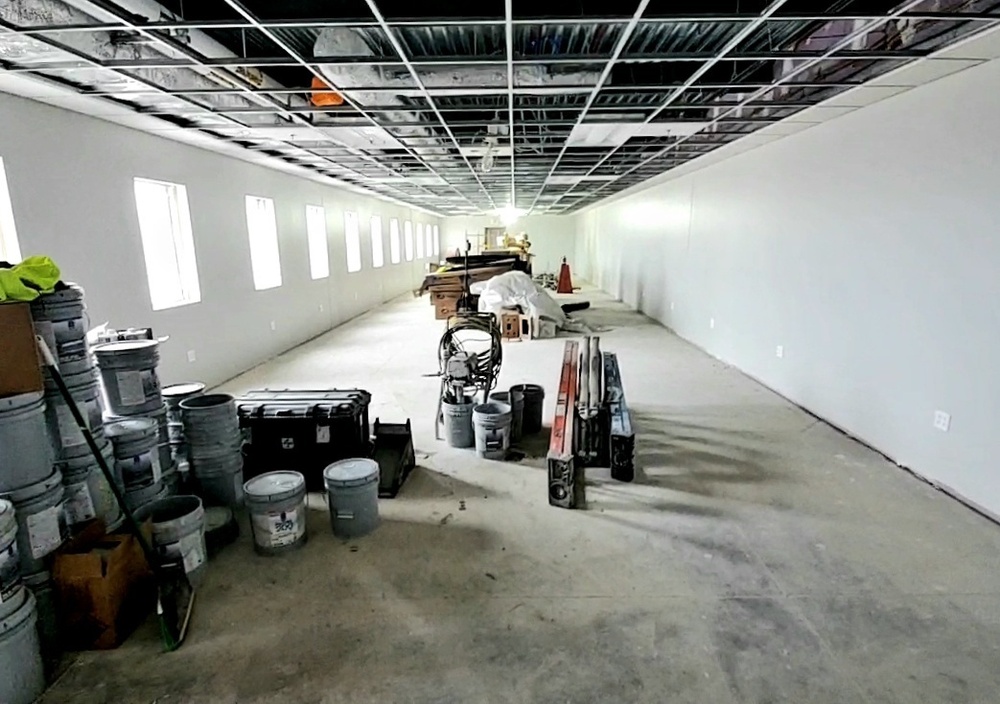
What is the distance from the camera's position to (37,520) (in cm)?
190

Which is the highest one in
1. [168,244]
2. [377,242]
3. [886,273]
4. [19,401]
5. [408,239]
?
[408,239]

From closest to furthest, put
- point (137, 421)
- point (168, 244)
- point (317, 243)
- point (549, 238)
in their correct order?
1. point (137, 421)
2. point (168, 244)
3. point (317, 243)
4. point (549, 238)

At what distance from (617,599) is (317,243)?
24.5 feet

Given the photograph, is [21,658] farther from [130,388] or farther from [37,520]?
[130,388]

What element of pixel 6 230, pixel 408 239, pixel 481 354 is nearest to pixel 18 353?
pixel 6 230

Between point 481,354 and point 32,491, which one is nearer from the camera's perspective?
point 32,491

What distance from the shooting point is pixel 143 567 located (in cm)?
220

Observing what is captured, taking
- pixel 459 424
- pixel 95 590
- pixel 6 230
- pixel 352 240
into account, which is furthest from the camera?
pixel 352 240

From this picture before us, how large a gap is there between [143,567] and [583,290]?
1320 centimetres

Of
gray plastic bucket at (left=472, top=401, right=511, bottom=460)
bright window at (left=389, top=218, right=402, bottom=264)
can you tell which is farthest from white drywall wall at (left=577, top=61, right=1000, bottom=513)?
bright window at (left=389, top=218, right=402, bottom=264)

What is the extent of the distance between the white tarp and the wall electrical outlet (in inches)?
206

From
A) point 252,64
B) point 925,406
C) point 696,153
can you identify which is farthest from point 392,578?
point 696,153

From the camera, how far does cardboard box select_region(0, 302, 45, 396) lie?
182cm

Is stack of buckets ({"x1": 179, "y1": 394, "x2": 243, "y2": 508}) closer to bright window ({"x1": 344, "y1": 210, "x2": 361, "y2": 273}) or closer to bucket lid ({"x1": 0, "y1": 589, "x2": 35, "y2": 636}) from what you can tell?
bucket lid ({"x1": 0, "y1": 589, "x2": 35, "y2": 636})
